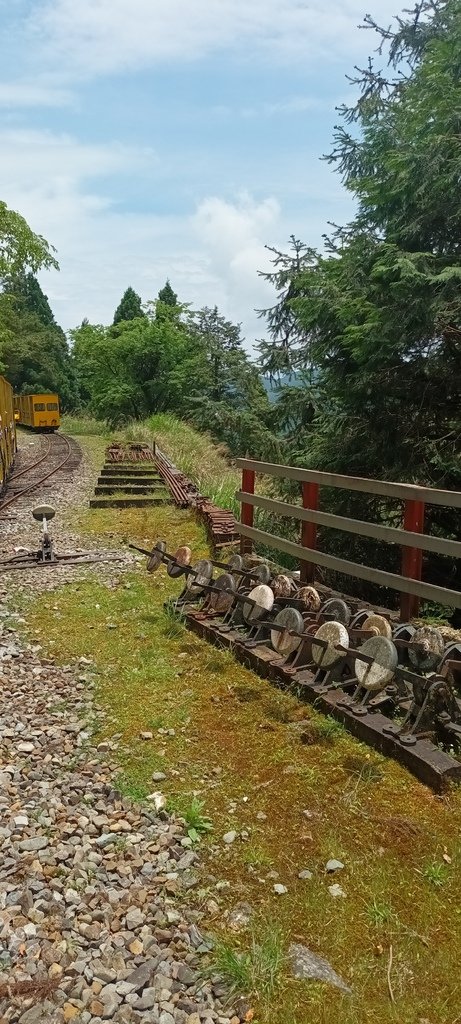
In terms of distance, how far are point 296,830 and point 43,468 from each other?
1820 centimetres

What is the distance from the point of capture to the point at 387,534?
5141 mm

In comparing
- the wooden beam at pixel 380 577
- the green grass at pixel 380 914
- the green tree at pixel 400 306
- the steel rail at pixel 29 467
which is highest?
the green tree at pixel 400 306

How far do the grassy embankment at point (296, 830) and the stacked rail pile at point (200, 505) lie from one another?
133 inches

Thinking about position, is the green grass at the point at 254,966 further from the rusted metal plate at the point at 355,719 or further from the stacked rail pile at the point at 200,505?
the stacked rail pile at the point at 200,505

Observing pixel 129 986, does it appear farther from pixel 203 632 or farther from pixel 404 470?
pixel 404 470

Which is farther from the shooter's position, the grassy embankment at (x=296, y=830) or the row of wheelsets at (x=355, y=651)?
the row of wheelsets at (x=355, y=651)

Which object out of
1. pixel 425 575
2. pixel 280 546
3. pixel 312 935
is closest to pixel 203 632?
pixel 280 546

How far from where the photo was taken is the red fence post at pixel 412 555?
16.3 ft

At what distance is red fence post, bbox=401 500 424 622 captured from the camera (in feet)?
16.3

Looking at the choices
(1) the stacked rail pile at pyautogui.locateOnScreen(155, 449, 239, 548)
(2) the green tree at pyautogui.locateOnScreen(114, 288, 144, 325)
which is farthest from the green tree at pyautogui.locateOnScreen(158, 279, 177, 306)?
(1) the stacked rail pile at pyautogui.locateOnScreen(155, 449, 239, 548)

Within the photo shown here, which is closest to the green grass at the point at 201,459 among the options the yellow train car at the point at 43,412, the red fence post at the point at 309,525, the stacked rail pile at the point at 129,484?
the stacked rail pile at the point at 129,484

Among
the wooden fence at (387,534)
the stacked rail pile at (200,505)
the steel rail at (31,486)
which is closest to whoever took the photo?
the wooden fence at (387,534)

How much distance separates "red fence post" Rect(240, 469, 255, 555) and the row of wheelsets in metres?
1.85

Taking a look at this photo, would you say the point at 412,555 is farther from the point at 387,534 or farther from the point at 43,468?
the point at 43,468
